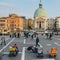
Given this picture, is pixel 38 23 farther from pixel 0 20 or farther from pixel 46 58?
pixel 46 58

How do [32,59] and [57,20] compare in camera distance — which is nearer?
[32,59]

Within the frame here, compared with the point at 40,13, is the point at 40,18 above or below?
below

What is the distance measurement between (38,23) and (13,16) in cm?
1616

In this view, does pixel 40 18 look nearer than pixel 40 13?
Yes

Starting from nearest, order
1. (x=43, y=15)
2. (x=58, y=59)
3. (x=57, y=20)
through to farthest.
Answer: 1. (x=58, y=59)
2. (x=43, y=15)
3. (x=57, y=20)

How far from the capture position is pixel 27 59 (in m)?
18.4

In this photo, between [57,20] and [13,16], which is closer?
[13,16]

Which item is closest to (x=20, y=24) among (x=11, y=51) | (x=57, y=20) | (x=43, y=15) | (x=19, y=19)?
(x=19, y=19)

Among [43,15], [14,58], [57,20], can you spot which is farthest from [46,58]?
[57,20]

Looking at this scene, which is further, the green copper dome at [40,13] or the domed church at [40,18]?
the green copper dome at [40,13]

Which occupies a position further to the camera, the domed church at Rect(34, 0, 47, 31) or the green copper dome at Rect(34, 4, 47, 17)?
the green copper dome at Rect(34, 4, 47, 17)

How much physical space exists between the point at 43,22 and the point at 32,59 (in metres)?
148

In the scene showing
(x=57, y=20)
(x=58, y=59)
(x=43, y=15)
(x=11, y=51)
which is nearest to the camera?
(x=58, y=59)

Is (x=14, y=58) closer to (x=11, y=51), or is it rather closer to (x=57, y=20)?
(x=11, y=51)
